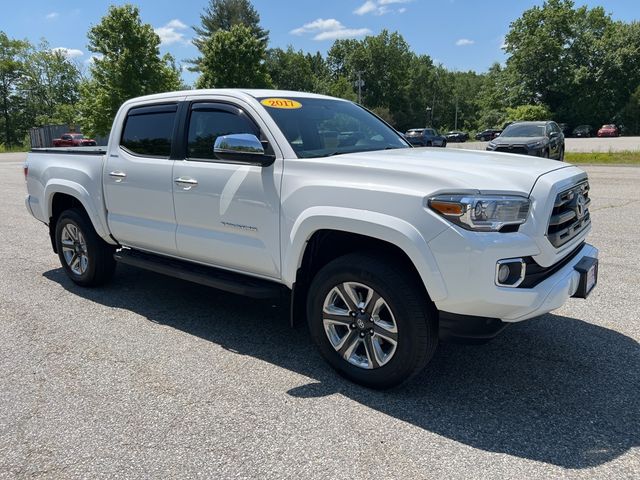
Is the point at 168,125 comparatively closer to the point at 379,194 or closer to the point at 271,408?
the point at 379,194

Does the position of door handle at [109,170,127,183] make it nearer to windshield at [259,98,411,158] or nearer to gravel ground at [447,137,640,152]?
windshield at [259,98,411,158]

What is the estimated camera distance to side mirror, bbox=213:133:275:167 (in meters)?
3.56

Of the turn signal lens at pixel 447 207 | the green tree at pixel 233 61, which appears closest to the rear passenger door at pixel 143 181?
the turn signal lens at pixel 447 207

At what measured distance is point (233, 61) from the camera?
46.4 metres

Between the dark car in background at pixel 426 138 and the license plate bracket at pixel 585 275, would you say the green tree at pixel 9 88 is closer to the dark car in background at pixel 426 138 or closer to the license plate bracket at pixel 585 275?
the dark car in background at pixel 426 138

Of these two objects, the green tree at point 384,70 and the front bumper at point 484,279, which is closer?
the front bumper at point 484,279

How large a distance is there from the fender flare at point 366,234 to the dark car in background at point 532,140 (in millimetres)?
14745

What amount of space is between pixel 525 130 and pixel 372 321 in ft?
58.1

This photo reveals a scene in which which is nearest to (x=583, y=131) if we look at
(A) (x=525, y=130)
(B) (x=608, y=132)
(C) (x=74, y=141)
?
(B) (x=608, y=132)

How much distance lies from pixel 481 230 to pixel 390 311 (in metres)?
0.74

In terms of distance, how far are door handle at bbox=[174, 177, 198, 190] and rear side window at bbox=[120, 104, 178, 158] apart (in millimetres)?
369

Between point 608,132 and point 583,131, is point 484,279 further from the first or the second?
point 583,131

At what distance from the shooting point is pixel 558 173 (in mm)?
3316

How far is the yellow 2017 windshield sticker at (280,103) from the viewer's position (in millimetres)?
4019
